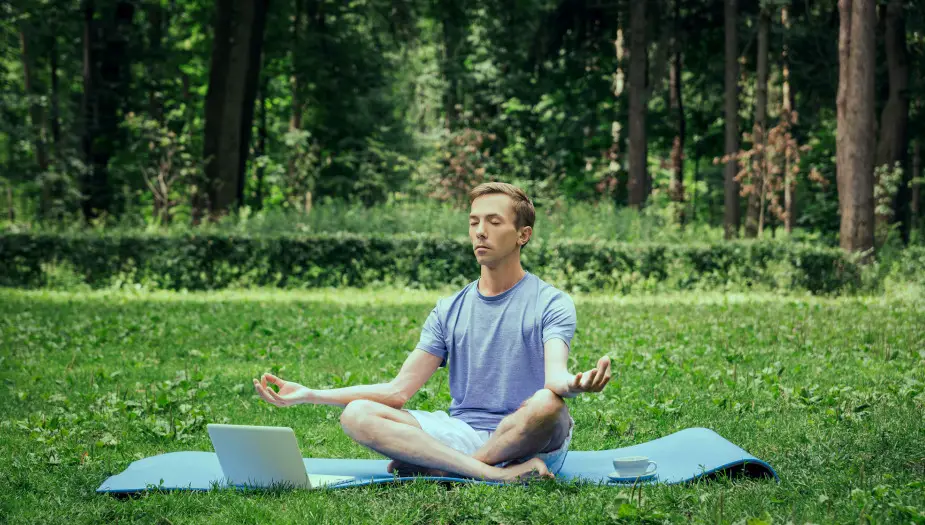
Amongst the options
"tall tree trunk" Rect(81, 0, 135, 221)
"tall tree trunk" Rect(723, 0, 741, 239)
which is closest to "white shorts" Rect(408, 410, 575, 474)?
"tall tree trunk" Rect(81, 0, 135, 221)

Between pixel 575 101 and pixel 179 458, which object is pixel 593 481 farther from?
pixel 575 101

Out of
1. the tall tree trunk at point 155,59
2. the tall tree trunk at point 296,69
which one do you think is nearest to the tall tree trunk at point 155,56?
the tall tree trunk at point 155,59

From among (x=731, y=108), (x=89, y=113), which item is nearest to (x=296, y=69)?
(x=89, y=113)

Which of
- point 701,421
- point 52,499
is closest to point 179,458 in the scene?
point 52,499

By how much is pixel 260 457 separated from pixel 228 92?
1719 centimetres

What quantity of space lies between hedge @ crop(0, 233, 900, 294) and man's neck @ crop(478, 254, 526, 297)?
12.2 metres

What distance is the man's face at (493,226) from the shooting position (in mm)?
4930

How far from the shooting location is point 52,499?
4.86m

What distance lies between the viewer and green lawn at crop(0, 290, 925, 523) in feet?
14.8

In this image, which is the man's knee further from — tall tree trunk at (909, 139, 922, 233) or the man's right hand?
tall tree trunk at (909, 139, 922, 233)

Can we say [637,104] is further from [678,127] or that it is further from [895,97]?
[678,127]

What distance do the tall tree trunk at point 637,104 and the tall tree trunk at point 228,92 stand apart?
969 centimetres

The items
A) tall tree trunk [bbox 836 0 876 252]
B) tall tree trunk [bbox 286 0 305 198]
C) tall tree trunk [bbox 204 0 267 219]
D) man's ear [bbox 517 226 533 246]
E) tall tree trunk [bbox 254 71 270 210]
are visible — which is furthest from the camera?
tall tree trunk [bbox 254 71 270 210]

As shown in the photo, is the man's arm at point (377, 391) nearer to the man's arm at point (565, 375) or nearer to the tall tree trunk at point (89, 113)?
the man's arm at point (565, 375)
